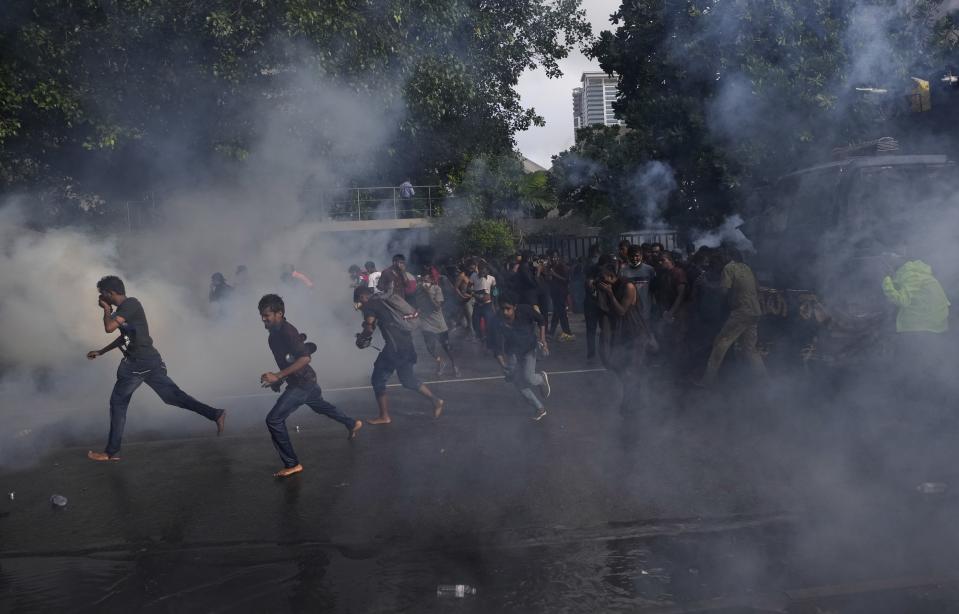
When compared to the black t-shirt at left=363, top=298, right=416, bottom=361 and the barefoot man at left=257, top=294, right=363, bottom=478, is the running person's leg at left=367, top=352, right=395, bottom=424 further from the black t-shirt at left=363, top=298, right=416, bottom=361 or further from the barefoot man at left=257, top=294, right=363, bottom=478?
the barefoot man at left=257, top=294, right=363, bottom=478

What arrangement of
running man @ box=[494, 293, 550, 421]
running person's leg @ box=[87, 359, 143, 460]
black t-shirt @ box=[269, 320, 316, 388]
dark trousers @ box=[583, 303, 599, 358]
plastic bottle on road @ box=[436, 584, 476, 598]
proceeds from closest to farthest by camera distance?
plastic bottle on road @ box=[436, 584, 476, 598] → black t-shirt @ box=[269, 320, 316, 388] → running person's leg @ box=[87, 359, 143, 460] → running man @ box=[494, 293, 550, 421] → dark trousers @ box=[583, 303, 599, 358]

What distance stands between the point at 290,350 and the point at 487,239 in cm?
1684

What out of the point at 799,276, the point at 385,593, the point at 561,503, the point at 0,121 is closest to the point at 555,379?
the point at 799,276

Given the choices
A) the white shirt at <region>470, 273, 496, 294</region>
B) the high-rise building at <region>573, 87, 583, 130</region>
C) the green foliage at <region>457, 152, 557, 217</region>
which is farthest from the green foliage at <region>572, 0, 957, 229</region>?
the high-rise building at <region>573, 87, 583, 130</region>

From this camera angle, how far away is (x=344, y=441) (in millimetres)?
8016

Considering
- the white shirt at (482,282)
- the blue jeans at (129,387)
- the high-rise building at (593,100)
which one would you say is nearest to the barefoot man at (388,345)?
the blue jeans at (129,387)

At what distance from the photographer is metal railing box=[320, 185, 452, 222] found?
77.5ft

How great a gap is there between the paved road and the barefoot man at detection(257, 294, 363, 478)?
29cm

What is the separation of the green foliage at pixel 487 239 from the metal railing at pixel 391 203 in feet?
4.44

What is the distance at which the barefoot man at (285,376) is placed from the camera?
22.5ft

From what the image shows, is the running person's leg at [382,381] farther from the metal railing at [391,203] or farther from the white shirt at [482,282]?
the metal railing at [391,203]

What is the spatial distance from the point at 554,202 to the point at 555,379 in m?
17.0

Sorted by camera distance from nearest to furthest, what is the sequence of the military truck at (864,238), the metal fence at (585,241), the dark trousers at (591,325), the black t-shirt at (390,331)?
the military truck at (864,238)
the black t-shirt at (390,331)
the dark trousers at (591,325)
the metal fence at (585,241)

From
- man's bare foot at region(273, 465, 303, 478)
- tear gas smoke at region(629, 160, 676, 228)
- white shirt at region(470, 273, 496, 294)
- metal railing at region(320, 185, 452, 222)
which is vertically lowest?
man's bare foot at region(273, 465, 303, 478)
